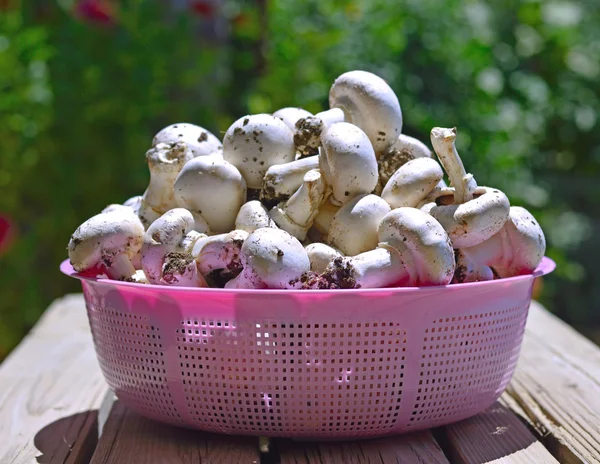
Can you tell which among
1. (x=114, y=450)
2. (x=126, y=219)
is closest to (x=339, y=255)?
(x=126, y=219)

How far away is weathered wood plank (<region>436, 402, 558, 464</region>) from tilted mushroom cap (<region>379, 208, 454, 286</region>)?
0.27 metres

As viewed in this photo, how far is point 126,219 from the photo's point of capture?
4.03 ft

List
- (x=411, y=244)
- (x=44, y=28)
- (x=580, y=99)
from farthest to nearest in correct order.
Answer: (x=580, y=99)
(x=44, y=28)
(x=411, y=244)

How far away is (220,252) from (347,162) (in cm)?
24

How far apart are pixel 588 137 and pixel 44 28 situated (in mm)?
2651

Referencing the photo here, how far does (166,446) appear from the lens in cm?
120

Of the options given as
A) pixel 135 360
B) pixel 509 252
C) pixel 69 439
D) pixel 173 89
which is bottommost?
pixel 173 89

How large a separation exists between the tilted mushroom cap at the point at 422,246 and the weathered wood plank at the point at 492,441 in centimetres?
27

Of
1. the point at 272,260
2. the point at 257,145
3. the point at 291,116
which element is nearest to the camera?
the point at 272,260

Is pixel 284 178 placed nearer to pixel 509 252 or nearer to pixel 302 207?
pixel 302 207

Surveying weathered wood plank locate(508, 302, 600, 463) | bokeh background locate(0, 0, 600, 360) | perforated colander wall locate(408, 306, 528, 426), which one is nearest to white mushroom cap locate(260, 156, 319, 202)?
perforated colander wall locate(408, 306, 528, 426)

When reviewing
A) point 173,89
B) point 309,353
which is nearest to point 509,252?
point 309,353

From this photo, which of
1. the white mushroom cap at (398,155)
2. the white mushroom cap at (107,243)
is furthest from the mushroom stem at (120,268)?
the white mushroom cap at (398,155)

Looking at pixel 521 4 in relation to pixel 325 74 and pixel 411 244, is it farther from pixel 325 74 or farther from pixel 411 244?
pixel 411 244
